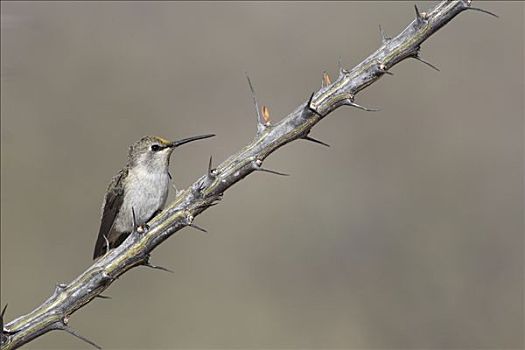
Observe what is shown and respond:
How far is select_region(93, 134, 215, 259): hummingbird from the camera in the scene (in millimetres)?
7945

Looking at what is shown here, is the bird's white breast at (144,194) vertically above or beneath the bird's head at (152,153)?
beneath

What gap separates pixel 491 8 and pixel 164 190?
45.9 ft

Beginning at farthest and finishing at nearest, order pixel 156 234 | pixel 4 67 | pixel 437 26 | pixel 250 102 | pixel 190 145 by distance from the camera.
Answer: pixel 250 102 → pixel 190 145 → pixel 4 67 → pixel 156 234 → pixel 437 26

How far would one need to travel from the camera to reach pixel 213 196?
452 centimetres

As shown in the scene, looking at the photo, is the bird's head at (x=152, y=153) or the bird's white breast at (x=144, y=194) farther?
the bird's white breast at (x=144, y=194)

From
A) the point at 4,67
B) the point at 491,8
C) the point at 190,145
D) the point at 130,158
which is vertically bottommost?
the point at 130,158

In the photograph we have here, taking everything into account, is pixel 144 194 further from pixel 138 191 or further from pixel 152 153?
pixel 152 153

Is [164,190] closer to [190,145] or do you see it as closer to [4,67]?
[4,67]

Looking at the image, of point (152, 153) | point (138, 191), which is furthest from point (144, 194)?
point (152, 153)

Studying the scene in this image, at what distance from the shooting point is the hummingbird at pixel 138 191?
7.95 m

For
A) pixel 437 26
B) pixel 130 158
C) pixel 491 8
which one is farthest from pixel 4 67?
pixel 491 8

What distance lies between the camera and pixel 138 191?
811cm

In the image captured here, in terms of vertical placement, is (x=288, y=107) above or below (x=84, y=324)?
above

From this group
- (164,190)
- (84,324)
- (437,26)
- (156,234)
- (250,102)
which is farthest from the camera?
(250,102)
